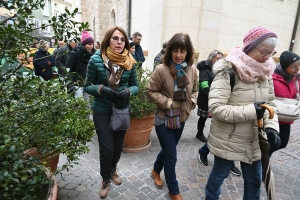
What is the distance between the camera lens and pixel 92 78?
239cm

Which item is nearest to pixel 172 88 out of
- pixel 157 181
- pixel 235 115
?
pixel 235 115

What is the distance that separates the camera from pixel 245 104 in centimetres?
192

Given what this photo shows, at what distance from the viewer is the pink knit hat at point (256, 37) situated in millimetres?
1777

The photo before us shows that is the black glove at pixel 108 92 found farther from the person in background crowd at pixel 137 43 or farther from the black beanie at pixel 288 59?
the person in background crowd at pixel 137 43

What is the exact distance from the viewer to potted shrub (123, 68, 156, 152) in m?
3.51

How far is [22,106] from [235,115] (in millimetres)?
1729

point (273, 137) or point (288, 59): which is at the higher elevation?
point (288, 59)

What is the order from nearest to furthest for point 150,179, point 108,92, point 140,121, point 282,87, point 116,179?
point 108,92
point 282,87
point 116,179
point 150,179
point 140,121

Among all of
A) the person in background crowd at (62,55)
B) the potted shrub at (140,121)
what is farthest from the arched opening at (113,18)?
the potted shrub at (140,121)

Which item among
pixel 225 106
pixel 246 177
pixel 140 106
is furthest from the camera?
pixel 140 106

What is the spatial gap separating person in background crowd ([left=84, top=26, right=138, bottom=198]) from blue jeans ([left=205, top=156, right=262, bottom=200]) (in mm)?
1180

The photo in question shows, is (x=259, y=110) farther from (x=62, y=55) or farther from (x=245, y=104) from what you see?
(x=62, y=55)

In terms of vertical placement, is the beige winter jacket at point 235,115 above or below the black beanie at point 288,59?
below

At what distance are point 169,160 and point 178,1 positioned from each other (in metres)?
5.51
